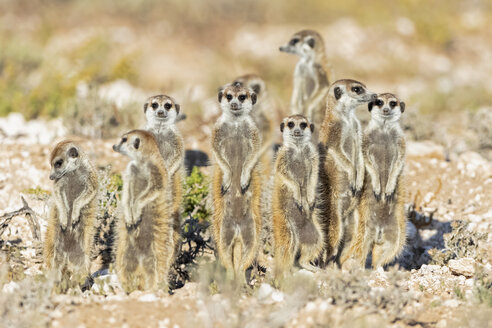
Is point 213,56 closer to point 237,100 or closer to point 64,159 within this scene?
point 237,100

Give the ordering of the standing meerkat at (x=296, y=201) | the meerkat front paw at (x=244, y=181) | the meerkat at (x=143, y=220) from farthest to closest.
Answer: the meerkat front paw at (x=244, y=181) → the standing meerkat at (x=296, y=201) → the meerkat at (x=143, y=220)

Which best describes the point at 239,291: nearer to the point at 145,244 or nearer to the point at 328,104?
the point at 145,244

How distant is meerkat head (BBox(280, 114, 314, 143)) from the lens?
583cm

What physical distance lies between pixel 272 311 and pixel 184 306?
0.61 meters

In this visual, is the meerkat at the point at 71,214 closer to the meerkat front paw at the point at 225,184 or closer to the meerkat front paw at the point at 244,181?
the meerkat front paw at the point at 225,184

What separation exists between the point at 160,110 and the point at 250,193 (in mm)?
1157

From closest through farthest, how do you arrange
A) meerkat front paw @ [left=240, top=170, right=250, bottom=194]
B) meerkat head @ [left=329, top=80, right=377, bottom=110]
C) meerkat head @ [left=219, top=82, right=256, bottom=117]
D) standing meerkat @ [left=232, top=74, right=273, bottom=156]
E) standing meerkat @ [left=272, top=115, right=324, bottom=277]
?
1. standing meerkat @ [left=272, top=115, right=324, bottom=277]
2. meerkat front paw @ [left=240, top=170, right=250, bottom=194]
3. meerkat head @ [left=219, top=82, right=256, bottom=117]
4. meerkat head @ [left=329, top=80, right=377, bottom=110]
5. standing meerkat @ [left=232, top=74, right=273, bottom=156]

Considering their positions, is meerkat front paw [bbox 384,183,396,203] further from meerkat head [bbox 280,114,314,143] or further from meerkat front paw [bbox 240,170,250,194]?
meerkat front paw [bbox 240,170,250,194]

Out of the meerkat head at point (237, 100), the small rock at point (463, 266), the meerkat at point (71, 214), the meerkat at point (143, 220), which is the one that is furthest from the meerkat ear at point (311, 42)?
the meerkat at point (71, 214)

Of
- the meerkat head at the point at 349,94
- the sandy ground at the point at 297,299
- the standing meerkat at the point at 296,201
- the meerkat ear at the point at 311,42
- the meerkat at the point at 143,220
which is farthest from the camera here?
the meerkat ear at the point at 311,42

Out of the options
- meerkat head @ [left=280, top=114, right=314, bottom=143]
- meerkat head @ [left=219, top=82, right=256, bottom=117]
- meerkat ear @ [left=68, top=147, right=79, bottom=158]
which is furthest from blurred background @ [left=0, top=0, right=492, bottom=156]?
meerkat ear @ [left=68, top=147, right=79, bottom=158]

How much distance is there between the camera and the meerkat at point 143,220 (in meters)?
5.14

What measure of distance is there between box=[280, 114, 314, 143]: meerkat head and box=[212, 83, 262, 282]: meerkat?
28 centimetres

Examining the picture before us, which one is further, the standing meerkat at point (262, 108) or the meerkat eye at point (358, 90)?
the standing meerkat at point (262, 108)
